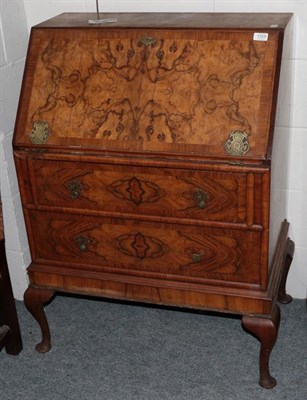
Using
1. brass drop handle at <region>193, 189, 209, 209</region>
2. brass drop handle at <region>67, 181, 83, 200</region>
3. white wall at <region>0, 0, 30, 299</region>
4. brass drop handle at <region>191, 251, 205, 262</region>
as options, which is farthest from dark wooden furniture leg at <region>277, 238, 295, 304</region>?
white wall at <region>0, 0, 30, 299</region>

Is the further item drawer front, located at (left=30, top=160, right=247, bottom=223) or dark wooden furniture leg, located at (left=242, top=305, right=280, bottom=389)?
dark wooden furniture leg, located at (left=242, top=305, right=280, bottom=389)

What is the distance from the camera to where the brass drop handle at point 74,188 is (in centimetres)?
227

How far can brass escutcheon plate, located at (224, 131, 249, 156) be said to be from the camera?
203 cm

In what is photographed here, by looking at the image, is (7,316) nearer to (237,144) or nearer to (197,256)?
(197,256)

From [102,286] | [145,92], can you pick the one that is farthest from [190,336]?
[145,92]

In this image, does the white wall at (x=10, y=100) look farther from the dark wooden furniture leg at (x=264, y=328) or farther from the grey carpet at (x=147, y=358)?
the dark wooden furniture leg at (x=264, y=328)

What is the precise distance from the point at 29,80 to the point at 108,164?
0.45 metres

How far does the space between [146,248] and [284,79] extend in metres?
0.80

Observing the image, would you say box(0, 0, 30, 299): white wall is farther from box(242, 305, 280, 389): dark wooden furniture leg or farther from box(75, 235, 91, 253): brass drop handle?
box(242, 305, 280, 389): dark wooden furniture leg

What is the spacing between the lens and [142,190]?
7.25 ft

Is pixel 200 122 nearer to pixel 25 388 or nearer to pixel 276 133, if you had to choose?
pixel 276 133

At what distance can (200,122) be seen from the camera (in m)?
2.11

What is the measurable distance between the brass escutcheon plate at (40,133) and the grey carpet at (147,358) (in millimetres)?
960

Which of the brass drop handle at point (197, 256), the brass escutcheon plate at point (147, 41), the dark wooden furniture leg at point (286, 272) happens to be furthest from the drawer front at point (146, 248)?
the brass escutcheon plate at point (147, 41)
